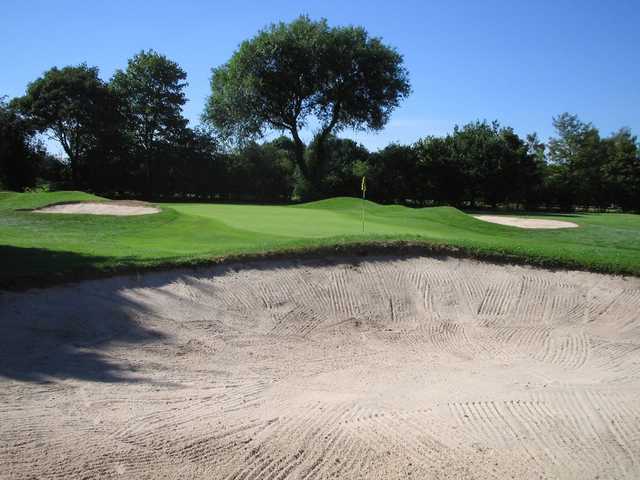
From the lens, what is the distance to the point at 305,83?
46.3 meters

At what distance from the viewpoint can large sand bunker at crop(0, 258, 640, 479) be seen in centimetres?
480

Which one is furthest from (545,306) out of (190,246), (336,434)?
(190,246)

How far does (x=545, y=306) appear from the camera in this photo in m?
10.1

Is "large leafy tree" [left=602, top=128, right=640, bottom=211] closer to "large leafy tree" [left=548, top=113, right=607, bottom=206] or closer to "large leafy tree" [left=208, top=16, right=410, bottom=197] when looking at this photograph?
"large leafy tree" [left=548, top=113, right=607, bottom=206]

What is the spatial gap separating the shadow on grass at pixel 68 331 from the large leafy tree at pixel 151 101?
138ft

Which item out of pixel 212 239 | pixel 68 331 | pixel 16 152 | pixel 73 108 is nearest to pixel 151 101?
pixel 73 108

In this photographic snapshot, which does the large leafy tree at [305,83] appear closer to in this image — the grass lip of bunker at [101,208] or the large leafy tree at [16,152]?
the large leafy tree at [16,152]

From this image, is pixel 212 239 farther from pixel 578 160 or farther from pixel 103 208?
pixel 578 160

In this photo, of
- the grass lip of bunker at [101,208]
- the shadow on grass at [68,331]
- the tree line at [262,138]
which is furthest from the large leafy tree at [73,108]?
the shadow on grass at [68,331]

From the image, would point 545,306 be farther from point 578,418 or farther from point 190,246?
point 190,246

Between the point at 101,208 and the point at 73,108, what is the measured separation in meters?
29.7

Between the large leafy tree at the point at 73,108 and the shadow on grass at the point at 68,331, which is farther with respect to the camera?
the large leafy tree at the point at 73,108


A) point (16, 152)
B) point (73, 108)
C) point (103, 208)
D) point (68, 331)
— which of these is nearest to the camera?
point (68, 331)

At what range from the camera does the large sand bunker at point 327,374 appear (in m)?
4.80
